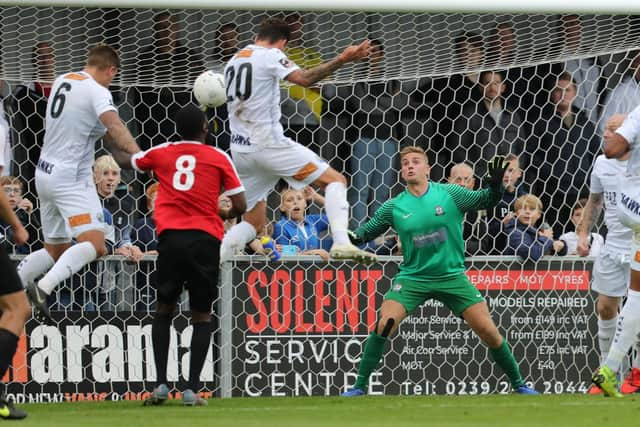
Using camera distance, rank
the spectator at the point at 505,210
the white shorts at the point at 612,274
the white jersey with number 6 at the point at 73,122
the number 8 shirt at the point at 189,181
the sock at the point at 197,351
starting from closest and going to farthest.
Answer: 1. the number 8 shirt at the point at 189,181
2. the sock at the point at 197,351
3. the white jersey with number 6 at the point at 73,122
4. the white shorts at the point at 612,274
5. the spectator at the point at 505,210

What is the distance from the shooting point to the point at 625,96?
13.7 m

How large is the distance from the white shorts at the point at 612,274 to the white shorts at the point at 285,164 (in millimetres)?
3314

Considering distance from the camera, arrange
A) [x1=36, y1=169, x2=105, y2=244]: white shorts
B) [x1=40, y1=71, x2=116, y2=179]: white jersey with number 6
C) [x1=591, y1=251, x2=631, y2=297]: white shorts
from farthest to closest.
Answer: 1. [x1=591, y1=251, x2=631, y2=297]: white shorts
2. [x1=36, y1=169, x2=105, y2=244]: white shorts
3. [x1=40, y1=71, x2=116, y2=179]: white jersey with number 6

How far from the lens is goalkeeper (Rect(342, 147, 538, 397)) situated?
36.9 ft

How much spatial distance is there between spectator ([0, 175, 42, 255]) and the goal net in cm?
4

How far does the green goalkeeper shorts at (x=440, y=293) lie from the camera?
37.0ft

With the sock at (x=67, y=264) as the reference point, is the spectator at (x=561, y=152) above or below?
above

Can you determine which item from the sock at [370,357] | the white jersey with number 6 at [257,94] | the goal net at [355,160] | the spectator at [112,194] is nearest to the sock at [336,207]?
the white jersey with number 6 at [257,94]

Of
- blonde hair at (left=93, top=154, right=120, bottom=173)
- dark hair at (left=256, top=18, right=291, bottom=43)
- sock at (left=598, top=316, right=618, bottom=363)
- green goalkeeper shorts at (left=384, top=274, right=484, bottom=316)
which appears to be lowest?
sock at (left=598, top=316, right=618, bottom=363)

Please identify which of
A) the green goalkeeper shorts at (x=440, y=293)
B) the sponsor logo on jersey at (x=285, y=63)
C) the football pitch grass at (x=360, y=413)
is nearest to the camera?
the football pitch grass at (x=360, y=413)

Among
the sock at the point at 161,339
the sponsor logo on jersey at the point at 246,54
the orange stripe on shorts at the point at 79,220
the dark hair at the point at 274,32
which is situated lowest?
the sock at the point at 161,339

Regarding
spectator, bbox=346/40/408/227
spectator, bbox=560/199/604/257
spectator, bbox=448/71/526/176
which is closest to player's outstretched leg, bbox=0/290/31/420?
spectator, bbox=346/40/408/227

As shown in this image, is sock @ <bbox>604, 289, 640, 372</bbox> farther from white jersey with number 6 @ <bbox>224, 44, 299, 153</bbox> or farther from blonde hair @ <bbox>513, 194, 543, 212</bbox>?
blonde hair @ <bbox>513, 194, 543, 212</bbox>

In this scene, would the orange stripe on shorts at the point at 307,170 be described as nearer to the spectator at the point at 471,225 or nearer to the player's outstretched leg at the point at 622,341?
the player's outstretched leg at the point at 622,341
